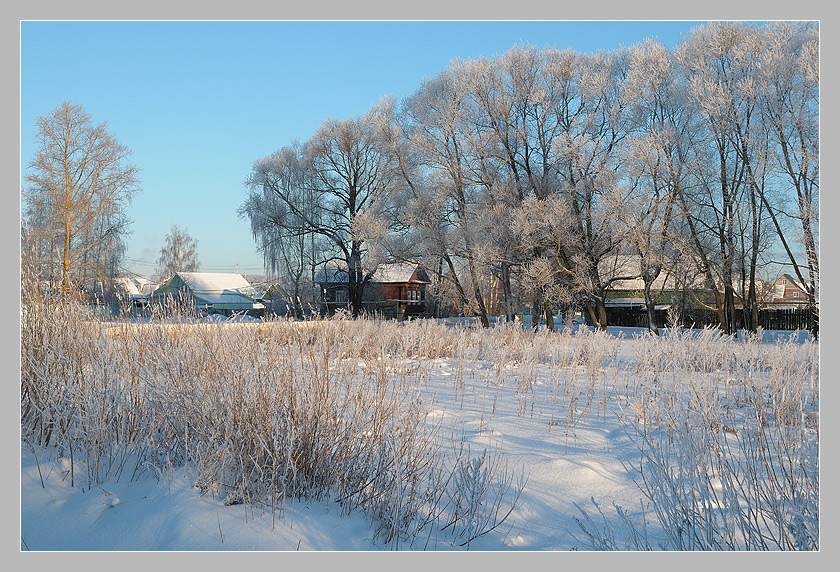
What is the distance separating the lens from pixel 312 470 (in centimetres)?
276

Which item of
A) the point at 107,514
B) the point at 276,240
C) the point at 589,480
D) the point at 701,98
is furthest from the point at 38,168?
the point at 276,240

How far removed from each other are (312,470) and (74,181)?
8.60 m

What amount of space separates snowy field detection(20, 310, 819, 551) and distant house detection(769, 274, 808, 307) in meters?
3.04

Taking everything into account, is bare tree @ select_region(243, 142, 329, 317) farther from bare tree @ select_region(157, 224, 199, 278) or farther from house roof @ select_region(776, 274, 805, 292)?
house roof @ select_region(776, 274, 805, 292)

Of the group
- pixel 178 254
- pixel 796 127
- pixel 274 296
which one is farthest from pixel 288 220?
pixel 796 127

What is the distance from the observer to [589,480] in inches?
129

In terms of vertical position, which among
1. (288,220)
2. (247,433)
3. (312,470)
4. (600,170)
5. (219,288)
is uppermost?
(288,220)

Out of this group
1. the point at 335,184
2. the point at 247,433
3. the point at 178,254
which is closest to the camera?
the point at 247,433

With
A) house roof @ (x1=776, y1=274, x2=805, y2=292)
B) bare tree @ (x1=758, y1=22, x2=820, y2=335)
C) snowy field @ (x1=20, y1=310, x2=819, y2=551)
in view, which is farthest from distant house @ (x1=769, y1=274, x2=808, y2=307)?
snowy field @ (x1=20, y1=310, x2=819, y2=551)

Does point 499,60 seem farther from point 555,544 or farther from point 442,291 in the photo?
point 555,544

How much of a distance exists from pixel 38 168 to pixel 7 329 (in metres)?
6.40

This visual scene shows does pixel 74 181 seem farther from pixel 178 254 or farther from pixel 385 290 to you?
pixel 178 254

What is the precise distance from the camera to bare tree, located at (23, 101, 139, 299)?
7.17 meters

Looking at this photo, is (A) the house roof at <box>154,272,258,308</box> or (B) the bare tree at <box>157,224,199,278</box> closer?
(B) the bare tree at <box>157,224,199,278</box>
